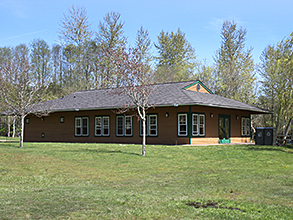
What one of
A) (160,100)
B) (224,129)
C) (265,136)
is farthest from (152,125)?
(265,136)

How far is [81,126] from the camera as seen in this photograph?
95.9 feet

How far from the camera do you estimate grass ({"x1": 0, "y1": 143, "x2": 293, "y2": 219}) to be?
6125 mm

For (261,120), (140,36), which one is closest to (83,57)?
(140,36)

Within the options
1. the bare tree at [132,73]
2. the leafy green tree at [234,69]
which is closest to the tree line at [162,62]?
the leafy green tree at [234,69]

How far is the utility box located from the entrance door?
3.64 meters

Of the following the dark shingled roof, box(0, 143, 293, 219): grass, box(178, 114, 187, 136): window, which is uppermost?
the dark shingled roof

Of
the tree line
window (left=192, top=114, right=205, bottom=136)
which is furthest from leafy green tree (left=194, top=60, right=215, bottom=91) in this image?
window (left=192, top=114, right=205, bottom=136)

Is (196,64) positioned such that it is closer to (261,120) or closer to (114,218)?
(261,120)

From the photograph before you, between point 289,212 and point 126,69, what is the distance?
11550 millimetres

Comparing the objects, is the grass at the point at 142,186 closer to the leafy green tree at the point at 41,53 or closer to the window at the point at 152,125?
the window at the point at 152,125

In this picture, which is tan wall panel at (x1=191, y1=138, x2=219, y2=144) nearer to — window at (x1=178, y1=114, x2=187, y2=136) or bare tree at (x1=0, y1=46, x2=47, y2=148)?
window at (x1=178, y1=114, x2=187, y2=136)

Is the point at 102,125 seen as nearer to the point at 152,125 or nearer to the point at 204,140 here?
the point at 152,125

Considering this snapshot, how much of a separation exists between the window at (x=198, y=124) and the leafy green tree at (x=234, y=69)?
14.8m

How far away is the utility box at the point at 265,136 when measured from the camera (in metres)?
23.3
